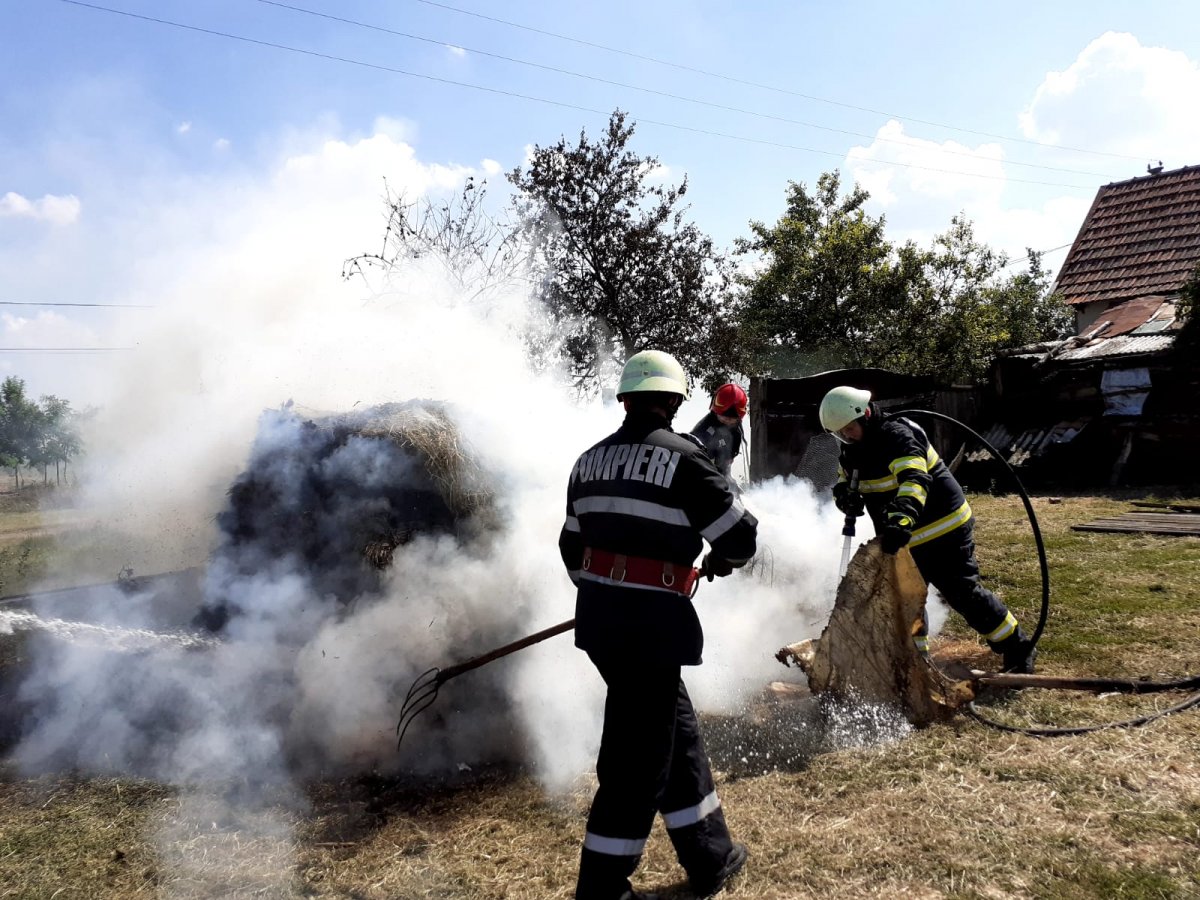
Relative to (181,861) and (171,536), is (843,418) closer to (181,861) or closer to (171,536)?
(181,861)

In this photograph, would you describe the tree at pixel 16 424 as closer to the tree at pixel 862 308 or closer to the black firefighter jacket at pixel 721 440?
the tree at pixel 862 308

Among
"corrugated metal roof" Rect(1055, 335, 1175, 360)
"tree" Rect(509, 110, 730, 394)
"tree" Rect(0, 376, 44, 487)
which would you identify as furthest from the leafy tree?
"corrugated metal roof" Rect(1055, 335, 1175, 360)

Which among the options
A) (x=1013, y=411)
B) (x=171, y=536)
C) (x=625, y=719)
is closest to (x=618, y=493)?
(x=625, y=719)

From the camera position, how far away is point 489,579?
515cm

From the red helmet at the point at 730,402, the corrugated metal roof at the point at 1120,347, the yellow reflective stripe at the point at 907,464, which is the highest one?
the corrugated metal roof at the point at 1120,347

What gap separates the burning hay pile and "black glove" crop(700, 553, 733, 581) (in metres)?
2.42

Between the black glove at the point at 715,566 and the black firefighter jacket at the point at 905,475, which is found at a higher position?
the black firefighter jacket at the point at 905,475

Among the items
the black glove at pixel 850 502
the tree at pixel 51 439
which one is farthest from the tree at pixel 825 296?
Answer: the tree at pixel 51 439

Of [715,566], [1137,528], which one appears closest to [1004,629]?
[715,566]

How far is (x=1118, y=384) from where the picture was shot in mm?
13977

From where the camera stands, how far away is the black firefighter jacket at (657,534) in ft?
9.62

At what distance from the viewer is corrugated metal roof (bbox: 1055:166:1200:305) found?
59.2 ft

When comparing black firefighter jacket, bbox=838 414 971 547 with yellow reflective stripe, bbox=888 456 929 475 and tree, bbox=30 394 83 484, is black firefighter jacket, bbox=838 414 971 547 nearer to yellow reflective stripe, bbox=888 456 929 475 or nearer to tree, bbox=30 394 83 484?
yellow reflective stripe, bbox=888 456 929 475

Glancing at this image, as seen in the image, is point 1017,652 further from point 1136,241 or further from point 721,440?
point 1136,241
